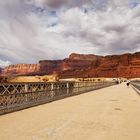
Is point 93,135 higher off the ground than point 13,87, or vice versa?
point 13,87

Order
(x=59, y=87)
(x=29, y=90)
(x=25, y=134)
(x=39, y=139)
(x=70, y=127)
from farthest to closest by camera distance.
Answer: (x=59, y=87) → (x=29, y=90) → (x=70, y=127) → (x=25, y=134) → (x=39, y=139)

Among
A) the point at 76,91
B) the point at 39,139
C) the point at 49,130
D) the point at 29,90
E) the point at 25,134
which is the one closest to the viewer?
the point at 39,139

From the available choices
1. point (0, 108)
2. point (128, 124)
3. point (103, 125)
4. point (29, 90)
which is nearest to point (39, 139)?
point (103, 125)

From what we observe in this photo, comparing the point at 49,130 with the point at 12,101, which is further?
the point at 12,101

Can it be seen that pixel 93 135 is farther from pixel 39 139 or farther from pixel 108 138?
pixel 39 139

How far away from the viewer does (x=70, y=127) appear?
25.7 ft

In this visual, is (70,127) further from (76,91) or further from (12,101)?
(76,91)

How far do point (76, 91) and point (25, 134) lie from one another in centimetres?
2164

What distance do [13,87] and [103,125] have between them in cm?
660

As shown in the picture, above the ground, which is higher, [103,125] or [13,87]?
[13,87]

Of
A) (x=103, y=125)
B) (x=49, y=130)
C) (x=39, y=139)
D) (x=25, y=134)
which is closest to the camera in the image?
(x=39, y=139)

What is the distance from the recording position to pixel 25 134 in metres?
6.75

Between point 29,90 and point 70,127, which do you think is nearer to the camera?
point 70,127

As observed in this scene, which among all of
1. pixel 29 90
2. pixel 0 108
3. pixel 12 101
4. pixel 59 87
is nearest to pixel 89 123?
pixel 0 108
